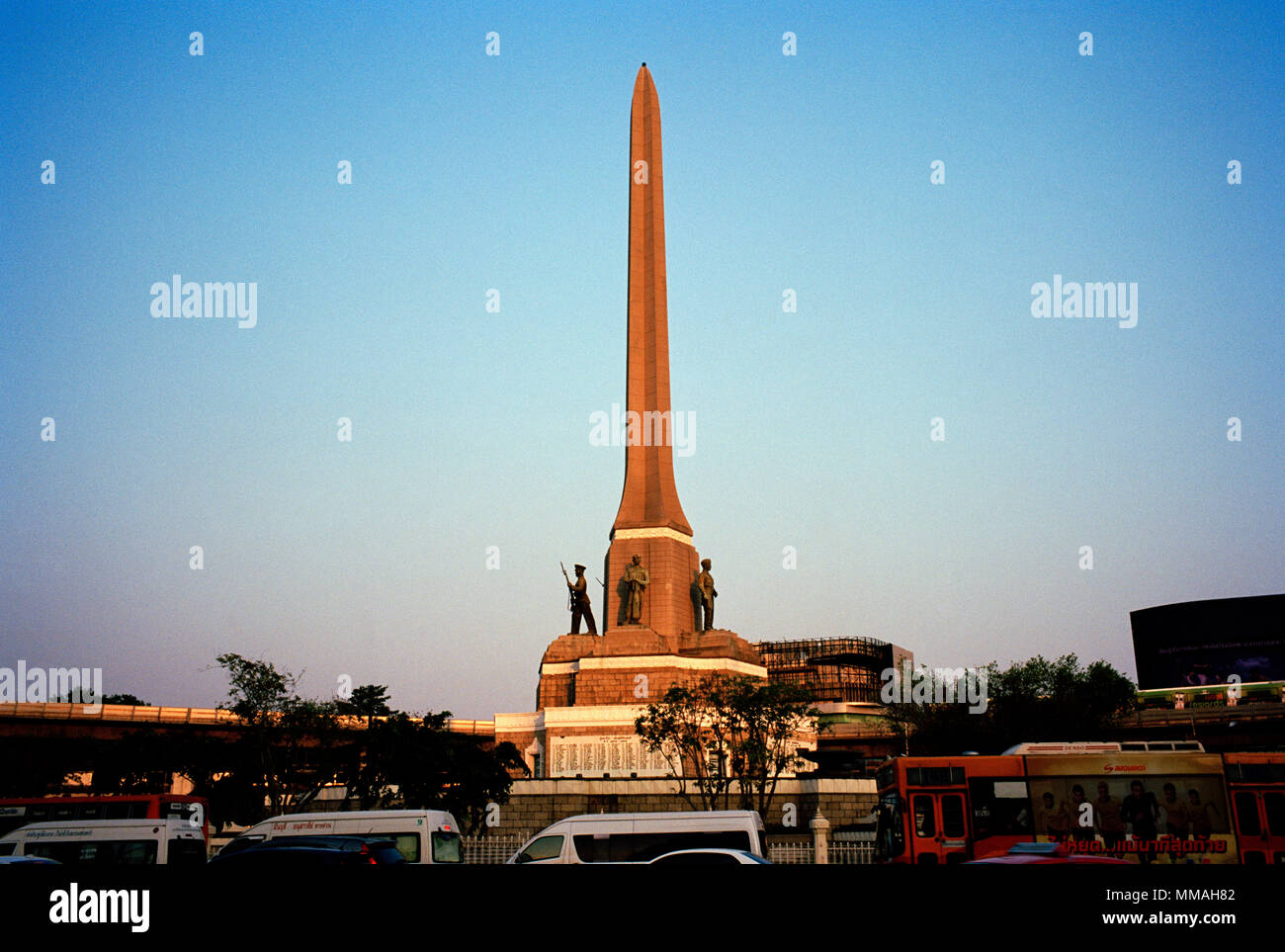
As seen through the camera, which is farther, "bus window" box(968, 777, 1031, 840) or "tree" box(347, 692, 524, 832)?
"tree" box(347, 692, 524, 832)

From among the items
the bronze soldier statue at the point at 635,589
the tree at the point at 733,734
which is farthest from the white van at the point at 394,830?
the bronze soldier statue at the point at 635,589

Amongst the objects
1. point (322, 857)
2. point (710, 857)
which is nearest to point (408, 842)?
point (322, 857)

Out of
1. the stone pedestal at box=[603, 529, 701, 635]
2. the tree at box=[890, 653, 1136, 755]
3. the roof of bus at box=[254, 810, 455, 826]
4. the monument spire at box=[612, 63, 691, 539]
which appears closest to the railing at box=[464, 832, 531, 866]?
the roof of bus at box=[254, 810, 455, 826]

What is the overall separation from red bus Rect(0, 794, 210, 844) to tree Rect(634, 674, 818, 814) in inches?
603

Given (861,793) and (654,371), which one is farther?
(654,371)

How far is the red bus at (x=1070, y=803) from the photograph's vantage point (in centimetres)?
1969

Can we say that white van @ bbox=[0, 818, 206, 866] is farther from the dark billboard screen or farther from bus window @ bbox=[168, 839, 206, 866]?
the dark billboard screen

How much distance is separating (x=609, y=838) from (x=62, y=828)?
1024 cm

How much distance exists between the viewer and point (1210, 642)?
65188mm

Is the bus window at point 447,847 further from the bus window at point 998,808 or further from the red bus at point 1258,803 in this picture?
the red bus at point 1258,803

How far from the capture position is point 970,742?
5056 centimetres

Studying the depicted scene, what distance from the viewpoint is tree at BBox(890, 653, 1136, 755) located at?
50.8 m

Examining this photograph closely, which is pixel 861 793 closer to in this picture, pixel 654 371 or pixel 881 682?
pixel 654 371
